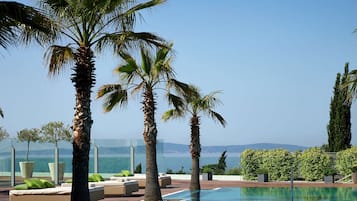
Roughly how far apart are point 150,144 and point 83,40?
533cm

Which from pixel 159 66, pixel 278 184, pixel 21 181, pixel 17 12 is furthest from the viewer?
pixel 278 184

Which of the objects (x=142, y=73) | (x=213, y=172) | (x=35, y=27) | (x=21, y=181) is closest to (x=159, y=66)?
(x=142, y=73)

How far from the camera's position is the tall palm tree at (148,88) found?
19.1 m

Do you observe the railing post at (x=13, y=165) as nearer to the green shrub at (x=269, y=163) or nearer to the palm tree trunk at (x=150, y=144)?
the green shrub at (x=269, y=163)

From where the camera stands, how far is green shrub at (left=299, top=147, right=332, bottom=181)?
34.3 meters

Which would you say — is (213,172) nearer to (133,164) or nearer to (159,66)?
(133,164)

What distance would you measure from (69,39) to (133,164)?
70.7 ft

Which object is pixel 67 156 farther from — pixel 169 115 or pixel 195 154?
Result: pixel 169 115

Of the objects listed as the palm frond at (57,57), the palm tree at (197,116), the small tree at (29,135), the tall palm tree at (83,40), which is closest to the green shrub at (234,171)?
the small tree at (29,135)

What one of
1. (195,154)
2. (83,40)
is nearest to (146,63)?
Answer: (83,40)

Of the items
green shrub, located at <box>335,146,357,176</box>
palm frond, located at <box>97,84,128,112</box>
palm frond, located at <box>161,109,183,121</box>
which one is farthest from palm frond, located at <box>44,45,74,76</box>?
green shrub, located at <box>335,146,357,176</box>

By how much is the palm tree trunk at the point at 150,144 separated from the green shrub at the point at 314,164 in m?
17.2

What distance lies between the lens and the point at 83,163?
14.4 m

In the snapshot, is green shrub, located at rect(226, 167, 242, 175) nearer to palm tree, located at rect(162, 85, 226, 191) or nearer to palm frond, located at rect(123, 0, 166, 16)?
palm tree, located at rect(162, 85, 226, 191)
